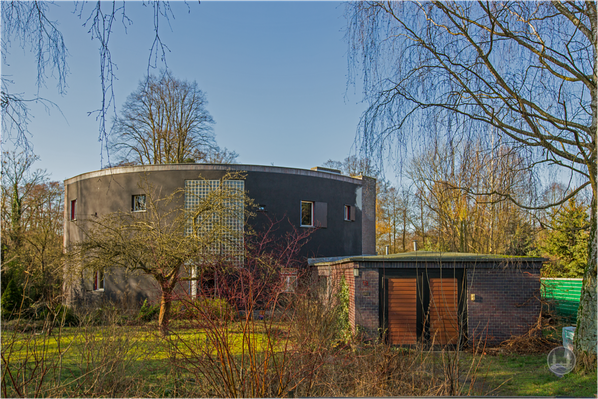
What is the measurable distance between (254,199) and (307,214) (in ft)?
9.84

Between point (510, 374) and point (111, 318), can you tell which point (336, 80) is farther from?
point (510, 374)

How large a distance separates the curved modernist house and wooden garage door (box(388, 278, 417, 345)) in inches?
251

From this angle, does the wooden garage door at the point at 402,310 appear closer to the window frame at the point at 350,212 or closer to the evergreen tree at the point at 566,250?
the evergreen tree at the point at 566,250

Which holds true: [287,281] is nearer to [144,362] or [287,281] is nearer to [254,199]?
[144,362]

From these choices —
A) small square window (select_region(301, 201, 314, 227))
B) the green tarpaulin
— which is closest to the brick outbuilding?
the green tarpaulin

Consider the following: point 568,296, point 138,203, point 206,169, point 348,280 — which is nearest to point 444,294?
point 348,280

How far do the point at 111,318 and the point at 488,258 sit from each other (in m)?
10.1

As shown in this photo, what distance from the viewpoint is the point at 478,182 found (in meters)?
6.41

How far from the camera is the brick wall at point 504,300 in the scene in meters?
12.2

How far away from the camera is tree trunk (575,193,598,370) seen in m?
7.49

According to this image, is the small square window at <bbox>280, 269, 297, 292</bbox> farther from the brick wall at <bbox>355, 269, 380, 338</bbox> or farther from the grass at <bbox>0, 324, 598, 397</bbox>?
the brick wall at <bbox>355, 269, 380, 338</bbox>

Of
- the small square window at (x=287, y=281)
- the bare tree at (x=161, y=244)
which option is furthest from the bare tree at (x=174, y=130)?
the small square window at (x=287, y=281)

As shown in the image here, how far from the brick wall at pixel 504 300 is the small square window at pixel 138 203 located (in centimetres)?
1449

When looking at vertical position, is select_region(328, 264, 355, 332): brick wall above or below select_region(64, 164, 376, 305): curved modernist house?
below
